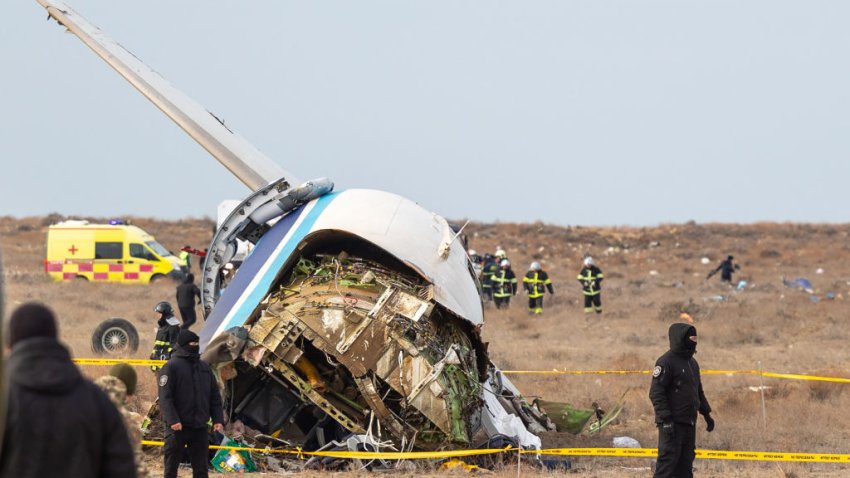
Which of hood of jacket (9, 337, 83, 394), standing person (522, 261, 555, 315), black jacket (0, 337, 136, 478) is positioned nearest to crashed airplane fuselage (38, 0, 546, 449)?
black jacket (0, 337, 136, 478)

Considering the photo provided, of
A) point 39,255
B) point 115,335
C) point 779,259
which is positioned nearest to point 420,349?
point 115,335

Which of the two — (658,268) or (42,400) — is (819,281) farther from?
(42,400)

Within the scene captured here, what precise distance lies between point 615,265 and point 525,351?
3447 centimetres

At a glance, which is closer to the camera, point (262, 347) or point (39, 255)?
point (262, 347)

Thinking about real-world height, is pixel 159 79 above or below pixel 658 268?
above

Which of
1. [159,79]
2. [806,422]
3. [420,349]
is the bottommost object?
[806,422]

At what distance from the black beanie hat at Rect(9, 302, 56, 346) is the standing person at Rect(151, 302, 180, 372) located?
9301 mm

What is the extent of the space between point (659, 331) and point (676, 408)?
52.8 feet

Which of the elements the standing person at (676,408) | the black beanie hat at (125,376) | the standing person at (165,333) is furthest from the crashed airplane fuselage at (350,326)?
the black beanie hat at (125,376)

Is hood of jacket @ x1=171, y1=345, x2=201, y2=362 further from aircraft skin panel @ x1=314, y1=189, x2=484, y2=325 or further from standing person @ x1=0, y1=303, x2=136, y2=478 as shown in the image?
standing person @ x1=0, y1=303, x2=136, y2=478

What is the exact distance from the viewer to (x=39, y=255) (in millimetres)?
50406

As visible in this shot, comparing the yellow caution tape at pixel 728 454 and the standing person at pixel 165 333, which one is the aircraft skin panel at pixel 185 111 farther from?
the yellow caution tape at pixel 728 454

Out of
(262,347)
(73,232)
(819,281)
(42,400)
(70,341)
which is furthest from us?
(819,281)

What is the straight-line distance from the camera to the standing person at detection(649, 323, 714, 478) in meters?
9.84
